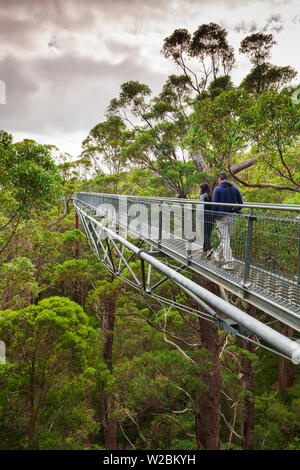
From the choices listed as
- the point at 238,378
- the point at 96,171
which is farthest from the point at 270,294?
the point at 96,171

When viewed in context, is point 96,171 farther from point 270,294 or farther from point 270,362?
point 270,294

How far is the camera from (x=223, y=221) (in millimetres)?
2926

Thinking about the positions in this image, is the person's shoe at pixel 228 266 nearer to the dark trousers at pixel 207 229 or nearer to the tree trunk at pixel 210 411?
the dark trousers at pixel 207 229

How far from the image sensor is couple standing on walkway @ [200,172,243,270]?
2837 mm

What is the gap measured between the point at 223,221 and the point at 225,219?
4 centimetres

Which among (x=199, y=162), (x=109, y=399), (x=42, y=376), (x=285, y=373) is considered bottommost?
(x=285, y=373)

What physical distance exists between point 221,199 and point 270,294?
146cm

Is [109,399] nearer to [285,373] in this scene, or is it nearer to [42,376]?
[42,376]

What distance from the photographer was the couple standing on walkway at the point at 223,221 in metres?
2.84

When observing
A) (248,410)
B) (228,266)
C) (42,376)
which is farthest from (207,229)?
(248,410)

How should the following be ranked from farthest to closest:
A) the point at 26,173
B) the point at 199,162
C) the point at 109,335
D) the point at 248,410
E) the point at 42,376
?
the point at 109,335
the point at 199,162
the point at 248,410
the point at 42,376
the point at 26,173

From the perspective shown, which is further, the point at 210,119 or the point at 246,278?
the point at 210,119

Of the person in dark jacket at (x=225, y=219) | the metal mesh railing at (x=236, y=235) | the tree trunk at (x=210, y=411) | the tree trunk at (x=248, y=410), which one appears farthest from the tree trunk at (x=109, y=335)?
the person in dark jacket at (x=225, y=219)

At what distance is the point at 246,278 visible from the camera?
2.25 m
